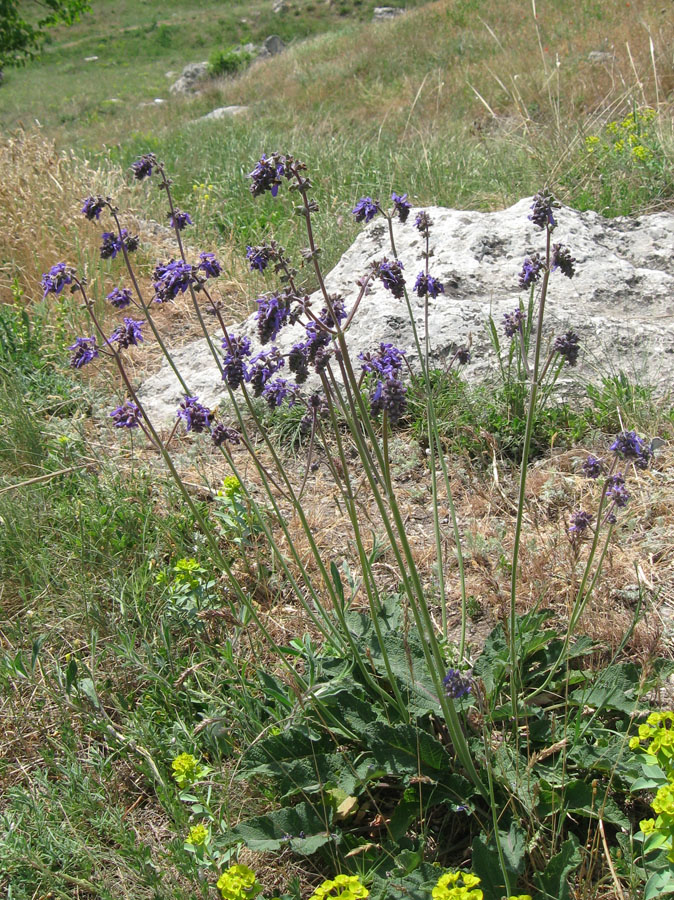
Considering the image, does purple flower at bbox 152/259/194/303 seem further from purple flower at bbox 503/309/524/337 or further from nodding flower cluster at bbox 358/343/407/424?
purple flower at bbox 503/309/524/337

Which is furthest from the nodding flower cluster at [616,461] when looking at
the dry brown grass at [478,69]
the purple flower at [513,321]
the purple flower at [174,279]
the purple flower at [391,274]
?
the dry brown grass at [478,69]

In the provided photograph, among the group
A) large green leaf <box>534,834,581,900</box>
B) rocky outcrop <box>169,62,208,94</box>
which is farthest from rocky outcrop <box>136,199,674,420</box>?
rocky outcrop <box>169,62,208,94</box>

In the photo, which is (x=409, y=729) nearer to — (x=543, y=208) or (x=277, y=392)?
(x=277, y=392)

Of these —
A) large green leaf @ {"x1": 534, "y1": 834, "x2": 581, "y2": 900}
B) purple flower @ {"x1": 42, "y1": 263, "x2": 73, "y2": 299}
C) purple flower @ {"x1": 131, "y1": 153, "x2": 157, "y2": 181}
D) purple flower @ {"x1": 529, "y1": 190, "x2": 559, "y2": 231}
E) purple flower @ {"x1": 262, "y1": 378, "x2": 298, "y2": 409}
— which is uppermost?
purple flower @ {"x1": 131, "y1": 153, "x2": 157, "y2": 181}

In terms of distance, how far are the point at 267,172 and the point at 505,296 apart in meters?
2.50

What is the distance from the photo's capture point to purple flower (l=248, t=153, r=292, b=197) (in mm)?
1526

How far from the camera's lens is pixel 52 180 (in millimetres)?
5531

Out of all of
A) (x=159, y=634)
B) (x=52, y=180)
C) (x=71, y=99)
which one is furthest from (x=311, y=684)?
(x=71, y=99)

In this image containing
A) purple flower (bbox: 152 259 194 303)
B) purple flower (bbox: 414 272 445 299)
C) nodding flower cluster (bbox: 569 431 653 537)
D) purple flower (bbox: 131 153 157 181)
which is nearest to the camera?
nodding flower cluster (bbox: 569 431 653 537)

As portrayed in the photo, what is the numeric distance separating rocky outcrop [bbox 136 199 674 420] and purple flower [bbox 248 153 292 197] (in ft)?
5.34

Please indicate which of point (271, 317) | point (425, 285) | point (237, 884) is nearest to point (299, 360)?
point (271, 317)

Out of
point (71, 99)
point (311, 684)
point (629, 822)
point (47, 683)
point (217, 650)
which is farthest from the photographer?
point (71, 99)

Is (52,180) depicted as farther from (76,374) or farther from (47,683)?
(47,683)

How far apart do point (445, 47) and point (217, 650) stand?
1359 centimetres
